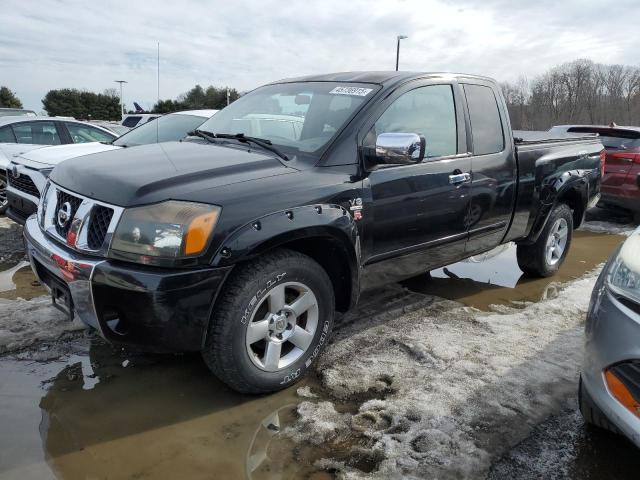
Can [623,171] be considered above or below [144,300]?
above

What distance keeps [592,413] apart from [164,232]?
2.14m

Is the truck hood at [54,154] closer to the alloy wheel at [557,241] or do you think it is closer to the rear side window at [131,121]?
the alloy wheel at [557,241]

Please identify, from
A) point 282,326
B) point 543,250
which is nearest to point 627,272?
point 282,326

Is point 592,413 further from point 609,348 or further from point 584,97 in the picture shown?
point 584,97

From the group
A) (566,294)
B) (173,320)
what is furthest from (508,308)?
(173,320)

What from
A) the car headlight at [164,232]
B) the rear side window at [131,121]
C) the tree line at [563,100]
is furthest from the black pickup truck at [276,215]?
the tree line at [563,100]

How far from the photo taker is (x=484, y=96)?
4.25 metres

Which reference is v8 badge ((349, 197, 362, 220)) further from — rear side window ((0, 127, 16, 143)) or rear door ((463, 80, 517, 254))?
rear side window ((0, 127, 16, 143))

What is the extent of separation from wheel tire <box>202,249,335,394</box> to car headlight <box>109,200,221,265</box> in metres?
0.29

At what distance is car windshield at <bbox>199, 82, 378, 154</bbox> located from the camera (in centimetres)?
322

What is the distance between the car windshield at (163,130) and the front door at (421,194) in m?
3.33

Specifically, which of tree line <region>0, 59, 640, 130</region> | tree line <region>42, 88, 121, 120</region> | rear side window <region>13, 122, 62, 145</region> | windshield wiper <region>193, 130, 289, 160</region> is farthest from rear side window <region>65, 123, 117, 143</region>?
tree line <region>42, 88, 121, 120</region>

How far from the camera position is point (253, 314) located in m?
2.66

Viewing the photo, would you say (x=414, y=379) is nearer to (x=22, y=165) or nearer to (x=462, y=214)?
(x=462, y=214)
